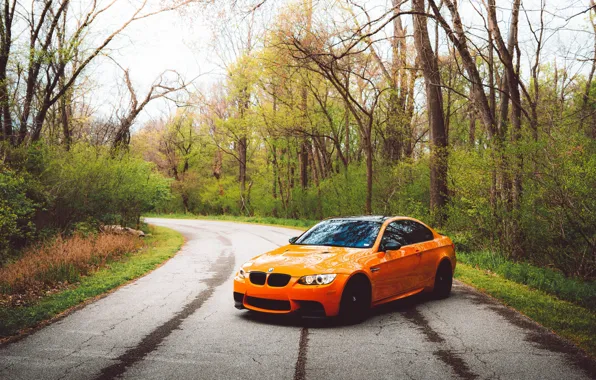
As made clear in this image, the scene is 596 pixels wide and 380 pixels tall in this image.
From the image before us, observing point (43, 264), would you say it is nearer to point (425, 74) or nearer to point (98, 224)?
point (98, 224)

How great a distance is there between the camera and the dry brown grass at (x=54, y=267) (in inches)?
403

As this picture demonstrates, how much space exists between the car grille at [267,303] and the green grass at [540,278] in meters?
5.25

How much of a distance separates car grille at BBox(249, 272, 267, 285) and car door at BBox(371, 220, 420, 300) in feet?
5.19

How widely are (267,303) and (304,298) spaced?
63 cm

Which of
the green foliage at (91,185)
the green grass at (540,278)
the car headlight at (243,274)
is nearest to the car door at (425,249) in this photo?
the green grass at (540,278)

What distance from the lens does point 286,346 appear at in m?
5.65

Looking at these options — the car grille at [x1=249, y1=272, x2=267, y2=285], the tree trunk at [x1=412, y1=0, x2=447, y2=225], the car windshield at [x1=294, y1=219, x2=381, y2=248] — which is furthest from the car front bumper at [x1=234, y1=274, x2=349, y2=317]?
the tree trunk at [x1=412, y1=0, x2=447, y2=225]

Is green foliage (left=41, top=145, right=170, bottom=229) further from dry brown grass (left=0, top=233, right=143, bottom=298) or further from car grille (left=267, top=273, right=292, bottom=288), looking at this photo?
car grille (left=267, top=273, right=292, bottom=288)

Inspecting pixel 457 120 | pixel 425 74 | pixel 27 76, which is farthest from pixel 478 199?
pixel 457 120

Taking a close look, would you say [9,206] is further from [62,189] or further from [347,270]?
[347,270]

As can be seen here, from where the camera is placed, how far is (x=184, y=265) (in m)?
14.2

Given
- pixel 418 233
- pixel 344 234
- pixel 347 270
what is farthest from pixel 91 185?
pixel 347 270

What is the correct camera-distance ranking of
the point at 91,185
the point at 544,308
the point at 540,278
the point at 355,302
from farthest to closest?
1. the point at 91,185
2. the point at 540,278
3. the point at 544,308
4. the point at 355,302

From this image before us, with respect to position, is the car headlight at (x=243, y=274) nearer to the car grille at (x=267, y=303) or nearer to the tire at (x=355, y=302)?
the car grille at (x=267, y=303)
